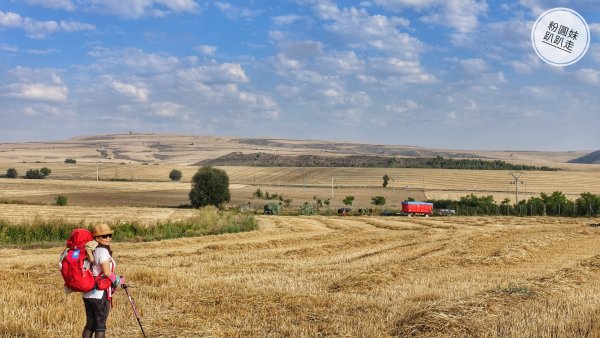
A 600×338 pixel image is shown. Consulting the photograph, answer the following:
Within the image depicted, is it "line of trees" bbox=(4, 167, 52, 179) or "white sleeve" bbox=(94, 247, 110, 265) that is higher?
"white sleeve" bbox=(94, 247, 110, 265)

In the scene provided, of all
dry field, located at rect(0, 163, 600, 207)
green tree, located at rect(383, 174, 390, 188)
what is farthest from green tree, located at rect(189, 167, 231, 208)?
green tree, located at rect(383, 174, 390, 188)

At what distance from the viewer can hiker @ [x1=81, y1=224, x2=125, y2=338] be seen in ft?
29.4

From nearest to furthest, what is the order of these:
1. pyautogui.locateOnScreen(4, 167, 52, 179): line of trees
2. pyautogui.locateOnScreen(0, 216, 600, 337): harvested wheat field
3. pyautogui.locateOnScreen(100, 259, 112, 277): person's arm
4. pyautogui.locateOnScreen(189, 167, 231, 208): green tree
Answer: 1. pyautogui.locateOnScreen(100, 259, 112, 277): person's arm
2. pyautogui.locateOnScreen(0, 216, 600, 337): harvested wheat field
3. pyautogui.locateOnScreen(189, 167, 231, 208): green tree
4. pyautogui.locateOnScreen(4, 167, 52, 179): line of trees

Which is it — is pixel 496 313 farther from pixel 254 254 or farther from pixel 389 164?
pixel 389 164

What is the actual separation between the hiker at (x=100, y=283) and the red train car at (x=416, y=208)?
209ft

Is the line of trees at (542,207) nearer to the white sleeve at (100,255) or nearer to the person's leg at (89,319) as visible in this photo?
the person's leg at (89,319)

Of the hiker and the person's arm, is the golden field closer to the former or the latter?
the hiker

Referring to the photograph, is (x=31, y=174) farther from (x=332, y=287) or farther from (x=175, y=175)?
Result: (x=332, y=287)

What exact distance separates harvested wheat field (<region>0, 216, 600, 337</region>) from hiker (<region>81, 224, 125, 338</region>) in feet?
4.73

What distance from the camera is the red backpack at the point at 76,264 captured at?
28.5ft

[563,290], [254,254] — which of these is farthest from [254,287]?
[254,254]

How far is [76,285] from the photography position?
8.73 metres

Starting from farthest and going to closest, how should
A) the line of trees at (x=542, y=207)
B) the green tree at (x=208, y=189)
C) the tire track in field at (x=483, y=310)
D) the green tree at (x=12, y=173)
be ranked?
the green tree at (x=12, y=173) < the green tree at (x=208, y=189) < the line of trees at (x=542, y=207) < the tire track in field at (x=483, y=310)

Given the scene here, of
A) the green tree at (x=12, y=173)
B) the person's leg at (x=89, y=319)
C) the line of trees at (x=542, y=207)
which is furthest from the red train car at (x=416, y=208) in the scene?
the green tree at (x=12, y=173)
